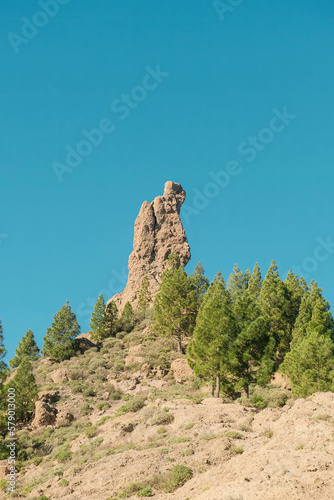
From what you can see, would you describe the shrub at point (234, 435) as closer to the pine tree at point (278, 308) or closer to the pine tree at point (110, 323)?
the pine tree at point (278, 308)

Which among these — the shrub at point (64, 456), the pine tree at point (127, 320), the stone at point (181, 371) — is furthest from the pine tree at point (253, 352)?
the pine tree at point (127, 320)

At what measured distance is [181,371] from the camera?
4469 cm

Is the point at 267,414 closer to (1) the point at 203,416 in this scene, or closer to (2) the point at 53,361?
(1) the point at 203,416

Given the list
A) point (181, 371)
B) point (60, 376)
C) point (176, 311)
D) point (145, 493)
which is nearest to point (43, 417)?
point (60, 376)

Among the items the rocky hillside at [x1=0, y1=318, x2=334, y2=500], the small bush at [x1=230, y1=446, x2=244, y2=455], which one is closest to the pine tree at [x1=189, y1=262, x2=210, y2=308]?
the rocky hillside at [x1=0, y1=318, x2=334, y2=500]

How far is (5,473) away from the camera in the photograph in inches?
1175

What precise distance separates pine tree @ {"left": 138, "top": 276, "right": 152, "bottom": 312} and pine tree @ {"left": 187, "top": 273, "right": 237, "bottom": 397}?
42.8 m

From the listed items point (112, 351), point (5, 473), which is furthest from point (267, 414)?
point (112, 351)

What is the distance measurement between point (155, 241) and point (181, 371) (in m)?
51.3

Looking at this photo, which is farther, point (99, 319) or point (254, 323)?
point (99, 319)

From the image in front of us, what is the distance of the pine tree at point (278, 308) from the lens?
4788 centimetres

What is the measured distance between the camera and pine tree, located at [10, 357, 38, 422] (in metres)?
40.8

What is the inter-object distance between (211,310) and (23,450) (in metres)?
18.0

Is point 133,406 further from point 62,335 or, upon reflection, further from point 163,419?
point 62,335
